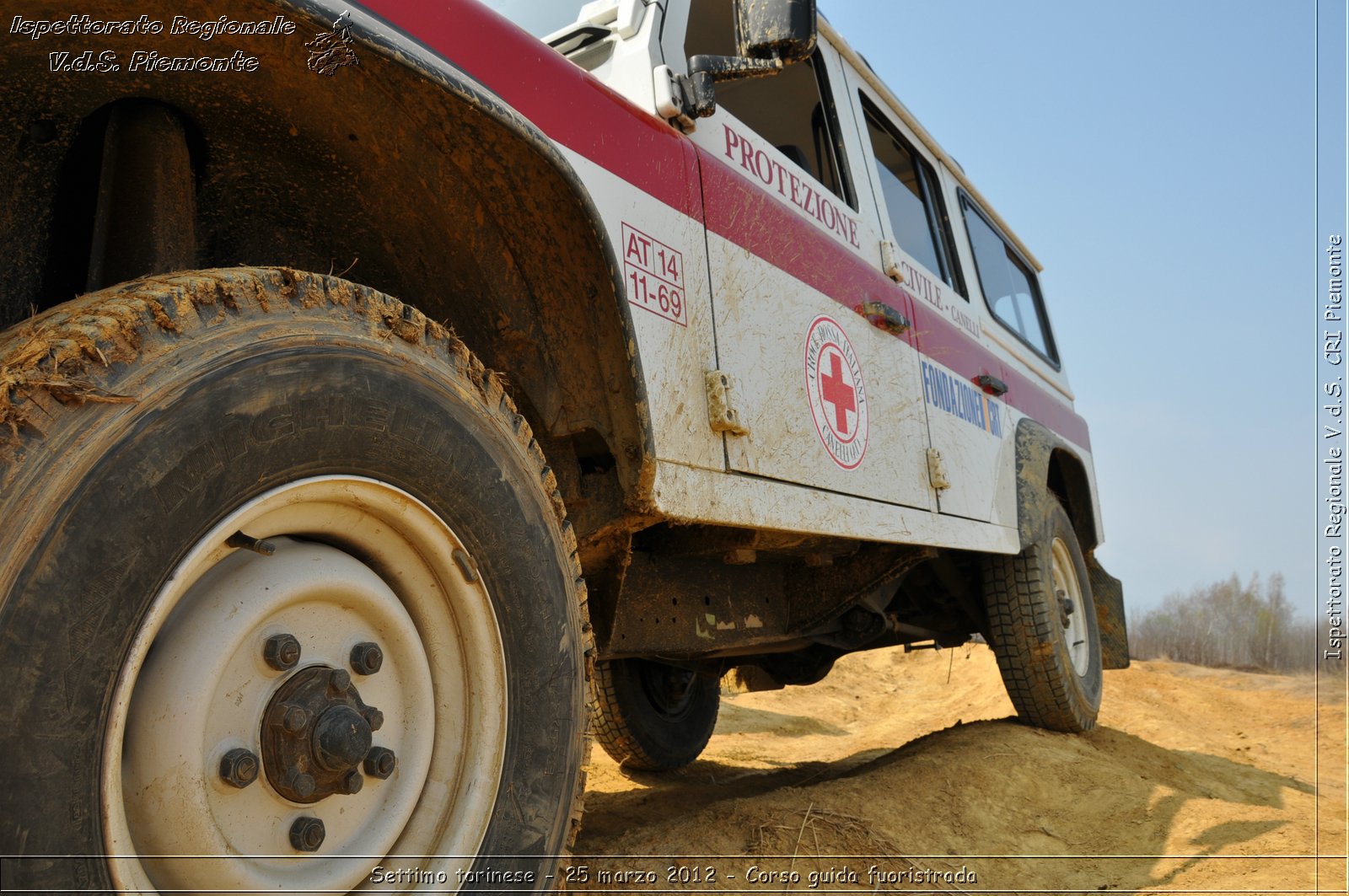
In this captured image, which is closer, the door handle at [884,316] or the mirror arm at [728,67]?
the mirror arm at [728,67]

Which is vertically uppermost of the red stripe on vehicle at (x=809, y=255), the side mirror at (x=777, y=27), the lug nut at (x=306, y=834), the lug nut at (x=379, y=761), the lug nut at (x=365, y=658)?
the side mirror at (x=777, y=27)

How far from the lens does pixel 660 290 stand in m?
1.98

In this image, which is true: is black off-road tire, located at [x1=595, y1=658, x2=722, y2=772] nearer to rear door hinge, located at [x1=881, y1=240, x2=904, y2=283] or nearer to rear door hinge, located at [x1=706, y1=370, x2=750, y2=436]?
rear door hinge, located at [x1=881, y1=240, x2=904, y2=283]

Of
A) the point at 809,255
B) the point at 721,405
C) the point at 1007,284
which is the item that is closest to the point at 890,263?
the point at 809,255

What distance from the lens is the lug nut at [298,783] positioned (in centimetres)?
118

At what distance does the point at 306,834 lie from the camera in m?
1.20

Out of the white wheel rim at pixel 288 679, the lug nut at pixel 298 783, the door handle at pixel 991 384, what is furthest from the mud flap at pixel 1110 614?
the lug nut at pixel 298 783

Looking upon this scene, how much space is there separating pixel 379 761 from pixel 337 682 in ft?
0.42

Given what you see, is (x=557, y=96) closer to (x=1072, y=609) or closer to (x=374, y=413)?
(x=374, y=413)

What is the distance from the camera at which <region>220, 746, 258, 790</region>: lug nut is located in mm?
1117

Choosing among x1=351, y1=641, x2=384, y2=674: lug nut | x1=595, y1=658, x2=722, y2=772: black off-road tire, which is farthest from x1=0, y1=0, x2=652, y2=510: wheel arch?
x1=595, y1=658, x2=722, y2=772: black off-road tire

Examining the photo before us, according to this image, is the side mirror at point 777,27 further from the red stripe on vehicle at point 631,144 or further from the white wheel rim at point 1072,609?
the white wheel rim at point 1072,609

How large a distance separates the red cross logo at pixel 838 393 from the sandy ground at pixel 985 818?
1150mm

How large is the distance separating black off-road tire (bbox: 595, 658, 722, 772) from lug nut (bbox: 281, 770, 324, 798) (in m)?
2.70
